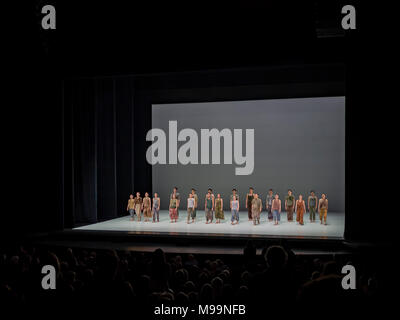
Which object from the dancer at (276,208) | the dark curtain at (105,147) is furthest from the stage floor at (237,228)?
the dark curtain at (105,147)

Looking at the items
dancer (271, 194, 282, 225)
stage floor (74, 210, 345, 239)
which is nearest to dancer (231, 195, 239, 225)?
stage floor (74, 210, 345, 239)

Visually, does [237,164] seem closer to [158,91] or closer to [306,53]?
[158,91]

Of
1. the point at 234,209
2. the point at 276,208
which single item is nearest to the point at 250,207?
the point at 234,209

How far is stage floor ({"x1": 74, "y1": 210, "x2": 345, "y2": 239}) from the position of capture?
32.2 feet

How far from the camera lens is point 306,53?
28.6 feet

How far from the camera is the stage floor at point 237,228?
387 inches

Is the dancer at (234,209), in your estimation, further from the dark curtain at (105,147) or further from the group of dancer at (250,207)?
the dark curtain at (105,147)

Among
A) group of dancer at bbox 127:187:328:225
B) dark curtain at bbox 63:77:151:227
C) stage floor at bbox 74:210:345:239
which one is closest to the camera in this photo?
stage floor at bbox 74:210:345:239

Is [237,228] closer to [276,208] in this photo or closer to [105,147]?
[276,208]

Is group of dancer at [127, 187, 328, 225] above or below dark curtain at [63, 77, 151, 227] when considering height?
below

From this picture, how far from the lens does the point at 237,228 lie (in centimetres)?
1093

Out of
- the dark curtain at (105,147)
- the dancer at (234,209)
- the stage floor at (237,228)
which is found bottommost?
the stage floor at (237,228)

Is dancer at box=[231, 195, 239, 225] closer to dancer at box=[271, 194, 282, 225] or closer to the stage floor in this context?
the stage floor
